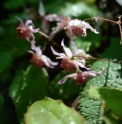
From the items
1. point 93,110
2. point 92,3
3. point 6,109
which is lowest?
point 6,109

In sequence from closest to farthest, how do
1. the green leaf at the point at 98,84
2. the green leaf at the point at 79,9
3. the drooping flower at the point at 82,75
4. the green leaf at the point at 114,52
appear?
the green leaf at the point at 98,84, the drooping flower at the point at 82,75, the green leaf at the point at 114,52, the green leaf at the point at 79,9

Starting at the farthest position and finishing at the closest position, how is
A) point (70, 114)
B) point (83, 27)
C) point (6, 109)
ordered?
point (6, 109) → point (83, 27) → point (70, 114)

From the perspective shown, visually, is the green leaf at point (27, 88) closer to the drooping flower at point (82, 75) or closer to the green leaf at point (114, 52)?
the drooping flower at point (82, 75)

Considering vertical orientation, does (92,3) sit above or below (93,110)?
above

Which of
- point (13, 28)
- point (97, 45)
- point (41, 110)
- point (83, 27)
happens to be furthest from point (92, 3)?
point (41, 110)

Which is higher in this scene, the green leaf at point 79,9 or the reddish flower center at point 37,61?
the green leaf at point 79,9

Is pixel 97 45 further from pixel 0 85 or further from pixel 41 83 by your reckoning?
pixel 0 85

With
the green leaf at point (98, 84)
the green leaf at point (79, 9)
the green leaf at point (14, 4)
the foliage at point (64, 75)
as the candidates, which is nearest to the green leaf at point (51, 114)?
the foliage at point (64, 75)
